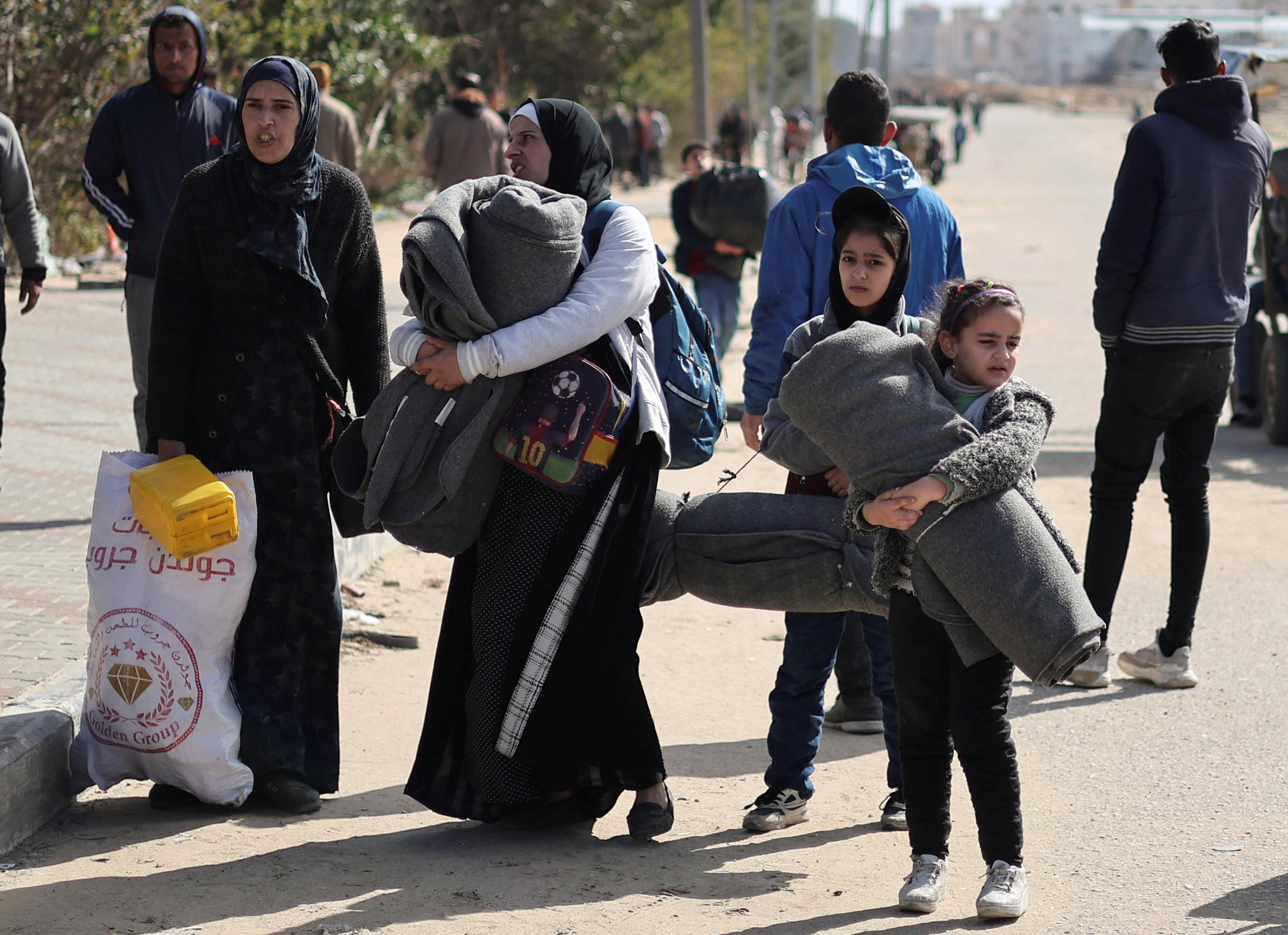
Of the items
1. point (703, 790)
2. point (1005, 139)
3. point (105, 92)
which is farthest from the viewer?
point (1005, 139)

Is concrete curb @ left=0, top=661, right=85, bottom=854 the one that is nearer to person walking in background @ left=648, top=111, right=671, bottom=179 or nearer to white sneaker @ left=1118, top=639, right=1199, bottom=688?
white sneaker @ left=1118, top=639, right=1199, bottom=688

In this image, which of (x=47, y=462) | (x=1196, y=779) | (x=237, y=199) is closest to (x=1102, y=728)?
(x=1196, y=779)

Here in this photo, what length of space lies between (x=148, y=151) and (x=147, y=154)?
0.02 m

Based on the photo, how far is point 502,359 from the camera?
11.8ft

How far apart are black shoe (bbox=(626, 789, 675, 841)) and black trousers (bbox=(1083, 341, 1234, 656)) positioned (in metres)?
2.05

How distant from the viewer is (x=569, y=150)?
3.85m

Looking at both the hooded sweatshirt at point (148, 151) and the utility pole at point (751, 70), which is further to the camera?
the utility pole at point (751, 70)

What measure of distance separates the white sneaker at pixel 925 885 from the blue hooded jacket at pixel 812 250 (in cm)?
135

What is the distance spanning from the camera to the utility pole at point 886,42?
4091cm

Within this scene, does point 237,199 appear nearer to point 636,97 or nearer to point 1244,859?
point 1244,859

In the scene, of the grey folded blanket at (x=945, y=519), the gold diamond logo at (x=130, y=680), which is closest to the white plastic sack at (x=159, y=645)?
the gold diamond logo at (x=130, y=680)

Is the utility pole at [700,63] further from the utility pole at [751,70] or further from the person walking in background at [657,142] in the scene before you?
the utility pole at [751,70]

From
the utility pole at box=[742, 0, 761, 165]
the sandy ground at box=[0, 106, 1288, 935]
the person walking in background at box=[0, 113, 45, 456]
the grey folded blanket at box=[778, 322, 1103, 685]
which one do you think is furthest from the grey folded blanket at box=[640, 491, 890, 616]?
the utility pole at box=[742, 0, 761, 165]

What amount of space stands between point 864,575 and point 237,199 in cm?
187
